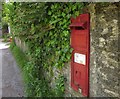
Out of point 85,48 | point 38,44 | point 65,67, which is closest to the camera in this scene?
point 85,48

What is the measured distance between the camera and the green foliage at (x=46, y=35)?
445 cm

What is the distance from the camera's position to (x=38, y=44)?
21.1ft

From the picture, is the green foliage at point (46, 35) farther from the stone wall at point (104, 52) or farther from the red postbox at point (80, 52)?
the stone wall at point (104, 52)

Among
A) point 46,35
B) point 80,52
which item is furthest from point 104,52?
point 46,35

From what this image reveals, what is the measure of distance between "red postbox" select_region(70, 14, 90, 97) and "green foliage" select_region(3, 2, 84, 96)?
162 mm

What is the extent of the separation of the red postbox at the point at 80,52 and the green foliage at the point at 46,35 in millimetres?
162

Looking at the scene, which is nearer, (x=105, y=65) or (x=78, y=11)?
(x=105, y=65)

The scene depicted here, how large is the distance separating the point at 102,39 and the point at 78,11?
802mm

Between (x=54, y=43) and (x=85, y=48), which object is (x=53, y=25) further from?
(x=85, y=48)

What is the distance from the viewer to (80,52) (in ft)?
13.1

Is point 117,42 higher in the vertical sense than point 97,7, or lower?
lower

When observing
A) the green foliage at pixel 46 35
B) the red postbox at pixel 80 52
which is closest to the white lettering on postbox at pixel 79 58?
the red postbox at pixel 80 52

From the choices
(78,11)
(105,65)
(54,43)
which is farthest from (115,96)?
(54,43)

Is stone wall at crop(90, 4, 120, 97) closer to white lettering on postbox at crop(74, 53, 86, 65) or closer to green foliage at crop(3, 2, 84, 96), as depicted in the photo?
white lettering on postbox at crop(74, 53, 86, 65)
